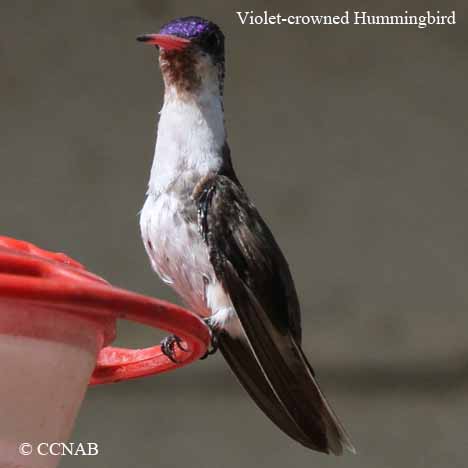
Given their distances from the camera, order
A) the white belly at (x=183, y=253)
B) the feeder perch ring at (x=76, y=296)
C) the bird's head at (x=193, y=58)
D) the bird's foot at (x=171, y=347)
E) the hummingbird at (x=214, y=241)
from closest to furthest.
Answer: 1. the feeder perch ring at (x=76, y=296)
2. the bird's foot at (x=171, y=347)
3. the hummingbird at (x=214, y=241)
4. the white belly at (x=183, y=253)
5. the bird's head at (x=193, y=58)

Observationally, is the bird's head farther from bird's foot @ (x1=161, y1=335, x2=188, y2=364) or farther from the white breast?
bird's foot @ (x1=161, y1=335, x2=188, y2=364)

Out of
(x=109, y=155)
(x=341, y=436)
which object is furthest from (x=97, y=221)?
(x=341, y=436)

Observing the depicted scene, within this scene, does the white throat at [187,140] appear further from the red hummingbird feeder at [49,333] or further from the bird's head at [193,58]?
the red hummingbird feeder at [49,333]

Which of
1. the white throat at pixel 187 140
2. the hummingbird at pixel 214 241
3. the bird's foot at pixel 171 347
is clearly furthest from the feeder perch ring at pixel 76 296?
the white throat at pixel 187 140

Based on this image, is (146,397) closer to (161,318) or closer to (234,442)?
(234,442)

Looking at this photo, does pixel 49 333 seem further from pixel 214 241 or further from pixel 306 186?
pixel 306 186

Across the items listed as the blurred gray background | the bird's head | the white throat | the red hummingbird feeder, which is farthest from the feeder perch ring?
the blurred gray background
